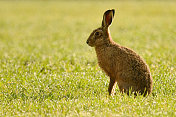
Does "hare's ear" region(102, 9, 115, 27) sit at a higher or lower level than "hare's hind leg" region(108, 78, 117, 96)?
higher

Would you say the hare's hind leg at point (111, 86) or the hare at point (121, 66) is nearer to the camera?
the hare at point (121, 66)

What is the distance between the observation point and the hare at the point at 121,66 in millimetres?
5461

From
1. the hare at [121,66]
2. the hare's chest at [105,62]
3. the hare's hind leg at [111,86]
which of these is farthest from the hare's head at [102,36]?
the hare's hind leg at [111,86]

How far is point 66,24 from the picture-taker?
72.7 feet

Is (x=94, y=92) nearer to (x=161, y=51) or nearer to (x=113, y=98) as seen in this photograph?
(x=113, y=98)

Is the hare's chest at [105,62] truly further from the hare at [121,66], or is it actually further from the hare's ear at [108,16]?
the hare's ear at [108,16]

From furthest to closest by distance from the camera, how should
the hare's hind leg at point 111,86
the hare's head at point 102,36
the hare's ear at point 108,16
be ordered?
1. the hare's head at point 102,36
2. the hare's ear at point 108,16
3. the hare's hind leg at point 111,86

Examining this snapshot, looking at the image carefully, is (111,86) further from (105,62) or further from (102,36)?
(102,36)

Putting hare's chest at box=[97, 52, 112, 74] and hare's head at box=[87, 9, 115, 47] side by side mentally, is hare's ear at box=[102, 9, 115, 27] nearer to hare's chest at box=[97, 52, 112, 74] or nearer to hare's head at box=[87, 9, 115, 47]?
hare's head at box=[87, 9, 115, 47]

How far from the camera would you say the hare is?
5461 mm

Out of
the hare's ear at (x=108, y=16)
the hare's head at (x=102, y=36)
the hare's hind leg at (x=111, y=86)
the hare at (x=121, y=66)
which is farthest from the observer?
the hare's head at (x=102, y=36)

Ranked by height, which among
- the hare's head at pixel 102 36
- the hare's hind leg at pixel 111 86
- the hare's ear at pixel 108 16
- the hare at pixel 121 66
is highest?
the hare's ear at pixel 108 16

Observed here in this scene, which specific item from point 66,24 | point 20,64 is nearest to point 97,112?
point 20,64

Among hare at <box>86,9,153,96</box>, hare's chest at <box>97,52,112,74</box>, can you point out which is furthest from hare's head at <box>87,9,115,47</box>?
hare's chest at <box>97,52,112,74</box>
